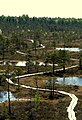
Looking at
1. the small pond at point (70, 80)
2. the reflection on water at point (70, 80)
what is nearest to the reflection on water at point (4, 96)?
the small pond at point (70, 80)

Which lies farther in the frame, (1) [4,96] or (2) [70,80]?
(2) [70,80]

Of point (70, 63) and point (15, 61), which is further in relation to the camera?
point (15, 61)

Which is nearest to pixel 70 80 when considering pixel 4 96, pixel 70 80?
pixel 70 80

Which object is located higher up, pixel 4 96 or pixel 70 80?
pixel 70 80

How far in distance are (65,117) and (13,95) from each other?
25462 millimetres

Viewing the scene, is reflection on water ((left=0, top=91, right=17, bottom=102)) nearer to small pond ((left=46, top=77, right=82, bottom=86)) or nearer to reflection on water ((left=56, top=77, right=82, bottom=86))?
small pond ((left=46, top=77, right=82, bottom=86))

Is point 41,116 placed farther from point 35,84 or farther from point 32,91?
point 35,84

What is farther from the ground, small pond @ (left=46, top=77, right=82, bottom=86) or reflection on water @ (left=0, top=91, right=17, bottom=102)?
small pond @ (left=46, top=77, right=82, bottom=86)

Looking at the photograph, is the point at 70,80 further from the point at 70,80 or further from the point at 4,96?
the point at 4,96

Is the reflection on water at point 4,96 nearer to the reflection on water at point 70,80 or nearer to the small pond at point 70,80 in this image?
the small pond at point 70,80

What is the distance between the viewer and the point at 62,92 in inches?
3516

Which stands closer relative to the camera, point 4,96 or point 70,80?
point 4,96

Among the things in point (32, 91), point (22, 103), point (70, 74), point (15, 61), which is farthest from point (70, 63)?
point (22, 103)

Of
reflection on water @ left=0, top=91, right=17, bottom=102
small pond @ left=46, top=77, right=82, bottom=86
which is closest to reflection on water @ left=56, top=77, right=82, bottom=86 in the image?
small pond @ left=46, top=77, right=82, bottom=86
